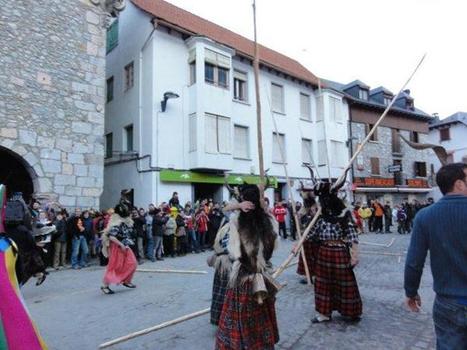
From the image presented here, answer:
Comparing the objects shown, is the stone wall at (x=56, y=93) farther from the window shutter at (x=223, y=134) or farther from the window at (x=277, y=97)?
the window at (x=277, y=97)

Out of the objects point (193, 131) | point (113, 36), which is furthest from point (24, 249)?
point (113, 36)

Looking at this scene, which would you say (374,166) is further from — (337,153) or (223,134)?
(223,134)

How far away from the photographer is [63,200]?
11672mm

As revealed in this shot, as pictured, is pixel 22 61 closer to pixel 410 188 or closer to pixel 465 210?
pixel 465 210

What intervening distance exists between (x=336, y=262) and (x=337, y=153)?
20604mm

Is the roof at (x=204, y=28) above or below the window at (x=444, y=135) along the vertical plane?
above

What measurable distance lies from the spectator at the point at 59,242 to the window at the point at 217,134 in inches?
300

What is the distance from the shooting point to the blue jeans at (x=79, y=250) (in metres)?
10.6

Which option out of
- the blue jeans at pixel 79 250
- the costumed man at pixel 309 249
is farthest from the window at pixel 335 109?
the blue jeans at pixel 79 250

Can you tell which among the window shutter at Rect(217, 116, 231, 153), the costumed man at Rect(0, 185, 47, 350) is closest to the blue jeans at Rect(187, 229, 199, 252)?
the window shutter at Rect(217, 116, 231, 153)

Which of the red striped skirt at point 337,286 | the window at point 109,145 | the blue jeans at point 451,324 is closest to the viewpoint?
the blue jeans at point 451,324

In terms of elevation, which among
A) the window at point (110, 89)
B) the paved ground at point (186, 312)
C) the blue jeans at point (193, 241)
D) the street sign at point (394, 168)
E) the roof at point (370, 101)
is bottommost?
the paved ground at point (186, 312)

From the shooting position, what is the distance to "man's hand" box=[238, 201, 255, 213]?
3.77 meters

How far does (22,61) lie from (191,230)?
7156mm
